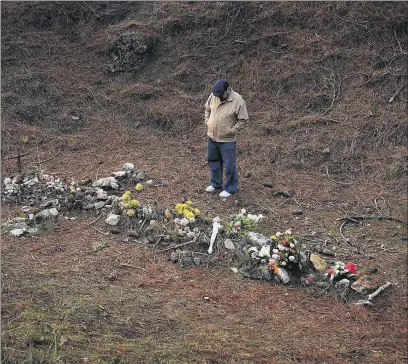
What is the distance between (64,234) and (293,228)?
277 centimetres

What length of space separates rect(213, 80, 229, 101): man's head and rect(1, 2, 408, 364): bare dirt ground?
56.9 inches

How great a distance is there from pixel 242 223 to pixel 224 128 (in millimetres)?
1419

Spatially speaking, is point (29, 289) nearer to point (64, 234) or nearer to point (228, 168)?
point (64, 234)

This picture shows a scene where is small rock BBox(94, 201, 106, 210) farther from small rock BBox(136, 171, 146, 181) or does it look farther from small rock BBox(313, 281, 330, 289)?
small rock BBox(313, 281, 330, 289)

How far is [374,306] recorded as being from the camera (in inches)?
164

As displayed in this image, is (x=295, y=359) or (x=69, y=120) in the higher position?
(x=69, y=120)

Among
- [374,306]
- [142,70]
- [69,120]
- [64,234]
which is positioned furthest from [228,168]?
[142,70]

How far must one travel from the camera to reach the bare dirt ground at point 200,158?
12.1 feet

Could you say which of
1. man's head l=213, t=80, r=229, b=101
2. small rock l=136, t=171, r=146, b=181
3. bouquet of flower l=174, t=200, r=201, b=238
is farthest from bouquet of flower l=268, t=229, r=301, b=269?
small rock l=136, t=171, r=146, b=181

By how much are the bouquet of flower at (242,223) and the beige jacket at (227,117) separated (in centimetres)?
115

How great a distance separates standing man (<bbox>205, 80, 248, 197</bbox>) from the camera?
19.9ft

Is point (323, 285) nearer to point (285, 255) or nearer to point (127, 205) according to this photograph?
point (285, 255)

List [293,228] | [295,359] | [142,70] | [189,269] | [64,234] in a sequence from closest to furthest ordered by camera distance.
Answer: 1. [295,359]
2. [189,269]
3. [64,234]
4. [293,228]
5. [142,70]

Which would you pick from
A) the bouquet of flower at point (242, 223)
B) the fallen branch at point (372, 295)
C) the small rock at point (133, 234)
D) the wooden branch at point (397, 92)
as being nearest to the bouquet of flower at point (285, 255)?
the bouquet of flower at point (242, 223)
